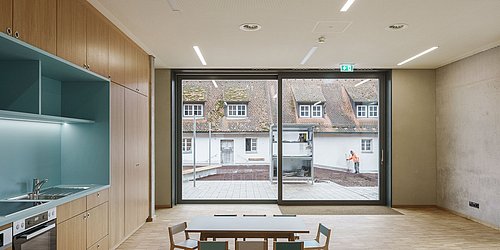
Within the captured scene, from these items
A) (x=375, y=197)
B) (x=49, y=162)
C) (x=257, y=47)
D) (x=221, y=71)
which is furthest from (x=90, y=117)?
(x=375, y=197)

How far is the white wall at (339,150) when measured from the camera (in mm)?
9984

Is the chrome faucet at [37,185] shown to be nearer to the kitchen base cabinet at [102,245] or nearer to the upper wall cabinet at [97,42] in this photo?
the kitchen base cabinet at [102,245]

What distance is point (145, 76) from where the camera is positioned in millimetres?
7586

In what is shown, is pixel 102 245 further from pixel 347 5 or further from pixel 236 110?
pixel 236 110

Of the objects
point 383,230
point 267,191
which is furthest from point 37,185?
point 267,191

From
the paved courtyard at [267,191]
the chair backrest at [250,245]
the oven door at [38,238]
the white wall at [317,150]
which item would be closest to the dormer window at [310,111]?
the white wall at [317,150]

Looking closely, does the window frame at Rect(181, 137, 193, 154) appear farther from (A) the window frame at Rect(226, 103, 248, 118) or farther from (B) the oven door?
(B) the oven door

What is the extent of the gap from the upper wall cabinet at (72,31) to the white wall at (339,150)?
6.54 metres

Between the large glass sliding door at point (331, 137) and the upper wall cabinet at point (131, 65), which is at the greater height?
the upper wall cabinet at point (131, 65)

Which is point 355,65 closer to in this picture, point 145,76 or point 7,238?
point 145,76

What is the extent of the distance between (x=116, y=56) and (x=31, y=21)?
236 cm

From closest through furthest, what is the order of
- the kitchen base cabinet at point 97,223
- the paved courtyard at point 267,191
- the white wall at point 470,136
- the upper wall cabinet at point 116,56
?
the kitchen base cabinet at point 97,223, the upper wall cabinet at point 116,56, the white wall at point 470,136, the paved courtyard at point 267,191

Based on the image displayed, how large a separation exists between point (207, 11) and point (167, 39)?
5.62 ft

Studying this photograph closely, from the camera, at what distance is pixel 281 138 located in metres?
9.88
